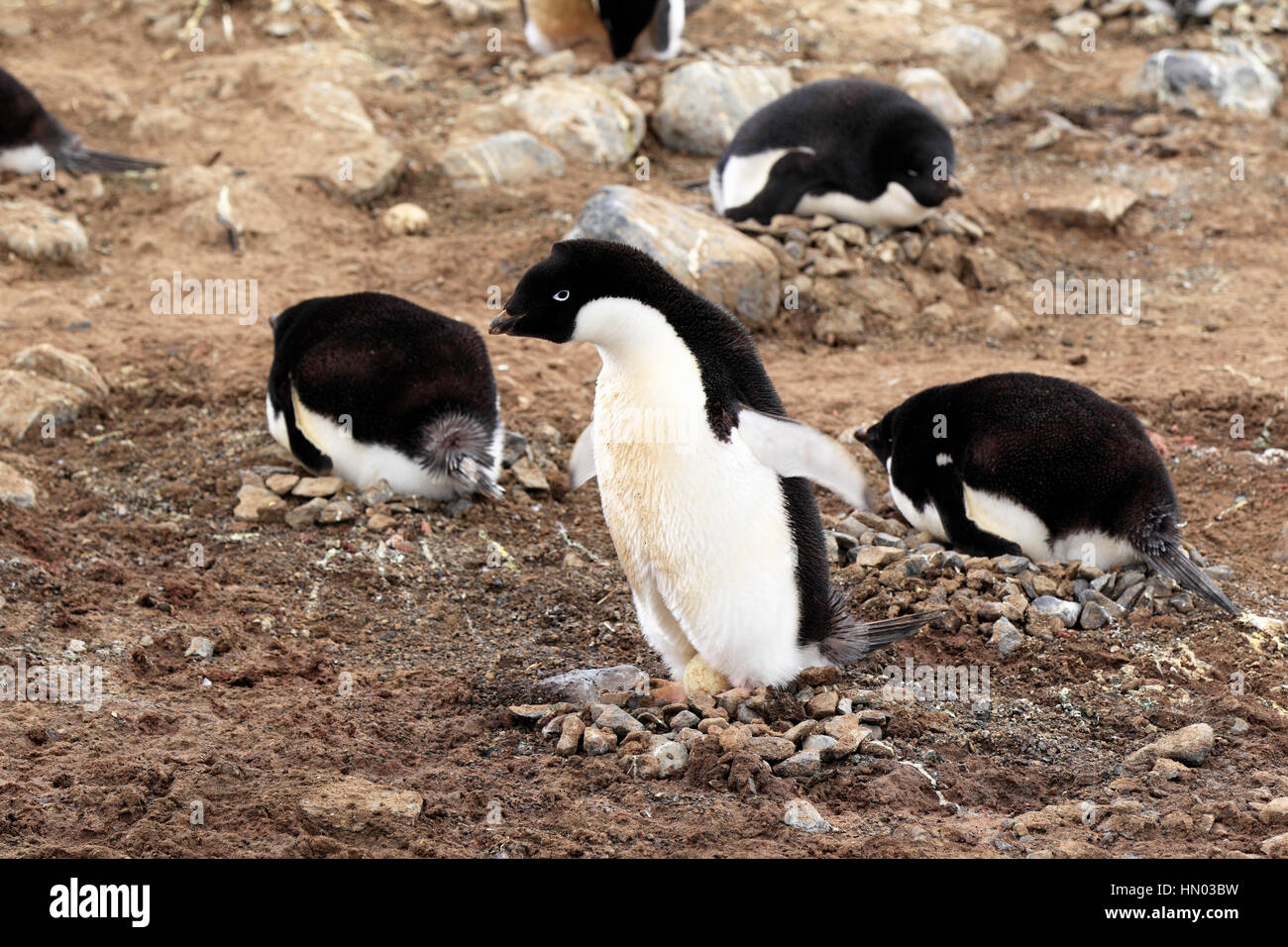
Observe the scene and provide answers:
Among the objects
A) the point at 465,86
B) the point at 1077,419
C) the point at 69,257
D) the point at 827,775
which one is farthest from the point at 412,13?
the point at 827,775

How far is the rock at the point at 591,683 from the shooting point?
13.2 ft

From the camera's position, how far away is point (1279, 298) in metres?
8.19

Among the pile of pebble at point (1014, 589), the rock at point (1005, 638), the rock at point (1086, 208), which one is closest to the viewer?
the rock at point (1005, 638)

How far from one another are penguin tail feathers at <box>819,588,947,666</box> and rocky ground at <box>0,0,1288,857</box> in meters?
0.08

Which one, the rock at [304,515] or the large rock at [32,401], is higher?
the large rock at [32,401]

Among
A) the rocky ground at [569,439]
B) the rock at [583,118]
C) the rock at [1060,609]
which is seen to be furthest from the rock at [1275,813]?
the rock at [583,118]

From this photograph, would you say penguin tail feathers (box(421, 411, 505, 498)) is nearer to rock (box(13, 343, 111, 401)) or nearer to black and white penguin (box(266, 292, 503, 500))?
black and white penguin (box(266, 292, 503, 500))

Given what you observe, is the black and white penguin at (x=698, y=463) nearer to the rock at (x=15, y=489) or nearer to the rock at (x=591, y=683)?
the rock at (x=591, y=683)

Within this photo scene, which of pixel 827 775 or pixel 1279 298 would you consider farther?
pixel 1279 298

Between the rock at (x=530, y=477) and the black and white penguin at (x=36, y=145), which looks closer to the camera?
the rock at (x=530, y=477)

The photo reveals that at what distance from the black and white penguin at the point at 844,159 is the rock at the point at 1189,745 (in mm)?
4912

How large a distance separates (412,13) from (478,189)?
315cm

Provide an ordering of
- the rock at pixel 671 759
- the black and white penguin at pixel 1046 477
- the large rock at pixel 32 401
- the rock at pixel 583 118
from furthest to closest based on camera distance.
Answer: the rock at pixel 583 118, the large rock at pixel 32 401, the black and white penguin at pixel 1046 477, the rock at pixel 671 759
